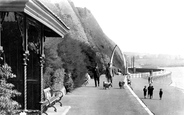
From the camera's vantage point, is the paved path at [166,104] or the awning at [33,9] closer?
the awning at [33,9]

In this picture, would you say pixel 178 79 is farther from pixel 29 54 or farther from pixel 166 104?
pixel 29 54

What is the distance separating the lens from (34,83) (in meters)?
12.2

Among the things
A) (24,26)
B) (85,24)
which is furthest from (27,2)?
Result: (85,24)

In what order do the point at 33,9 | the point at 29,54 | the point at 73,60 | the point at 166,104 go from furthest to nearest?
the point at 73,60 → the point at 166,104 → the point at 29,54 → the point at 33,9

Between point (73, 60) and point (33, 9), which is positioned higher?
point (33, 9)

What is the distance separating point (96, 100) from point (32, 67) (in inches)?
231

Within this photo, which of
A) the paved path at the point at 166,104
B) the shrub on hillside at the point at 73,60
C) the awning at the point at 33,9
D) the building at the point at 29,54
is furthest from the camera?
the shrub on hillside at the point at 73,60

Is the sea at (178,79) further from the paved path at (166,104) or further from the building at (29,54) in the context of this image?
the building at (29,54)

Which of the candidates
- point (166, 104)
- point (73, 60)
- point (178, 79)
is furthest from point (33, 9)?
point (178, 79)

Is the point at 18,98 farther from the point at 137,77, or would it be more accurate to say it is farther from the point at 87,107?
the point at 137,77

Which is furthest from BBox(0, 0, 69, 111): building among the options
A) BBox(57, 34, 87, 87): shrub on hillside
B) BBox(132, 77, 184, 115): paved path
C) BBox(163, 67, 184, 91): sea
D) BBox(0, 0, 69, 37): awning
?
BBox(163, 67, 184, 91): sea

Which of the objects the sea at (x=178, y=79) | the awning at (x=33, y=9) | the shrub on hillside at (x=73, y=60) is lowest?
the sea at (x=178, y=79)

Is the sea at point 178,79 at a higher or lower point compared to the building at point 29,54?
lower

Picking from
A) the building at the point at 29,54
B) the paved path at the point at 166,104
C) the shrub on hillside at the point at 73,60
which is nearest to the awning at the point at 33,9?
the building at the point at 29,54
